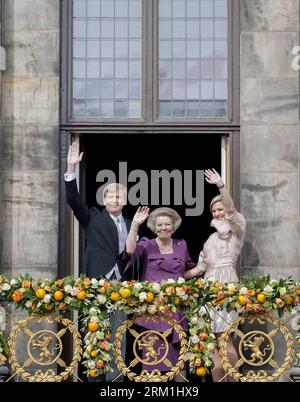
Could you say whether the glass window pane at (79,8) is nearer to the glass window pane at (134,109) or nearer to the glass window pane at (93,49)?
the glass window pane at (93,49)

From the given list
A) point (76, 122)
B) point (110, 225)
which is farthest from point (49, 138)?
point (110, 225)

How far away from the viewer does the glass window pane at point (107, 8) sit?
627 inches

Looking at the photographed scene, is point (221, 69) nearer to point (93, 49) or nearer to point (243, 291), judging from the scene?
point (93, 49)

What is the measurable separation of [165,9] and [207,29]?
1.74 ft

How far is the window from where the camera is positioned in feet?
51.6

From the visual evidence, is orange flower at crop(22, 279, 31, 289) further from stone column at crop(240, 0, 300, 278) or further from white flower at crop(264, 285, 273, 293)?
stone column at crop(240, 0, 300, 278)

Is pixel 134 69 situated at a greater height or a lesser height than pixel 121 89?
greater

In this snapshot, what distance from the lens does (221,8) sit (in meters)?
15.9

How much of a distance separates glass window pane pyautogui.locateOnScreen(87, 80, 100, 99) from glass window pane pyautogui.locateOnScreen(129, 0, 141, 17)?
88cm

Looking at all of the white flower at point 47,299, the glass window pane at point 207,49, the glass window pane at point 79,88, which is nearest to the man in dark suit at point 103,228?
the white flower at point 47,299

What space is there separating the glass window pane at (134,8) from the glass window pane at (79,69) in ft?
2.61

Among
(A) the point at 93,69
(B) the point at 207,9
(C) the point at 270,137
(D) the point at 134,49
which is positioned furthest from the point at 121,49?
(C) the point at 270,137

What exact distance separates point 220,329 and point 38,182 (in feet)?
8.90

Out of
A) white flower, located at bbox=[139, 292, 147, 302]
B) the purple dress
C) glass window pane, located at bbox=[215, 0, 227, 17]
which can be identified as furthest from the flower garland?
glass window pane, located at bbox=[215, 0, 227, 17]
